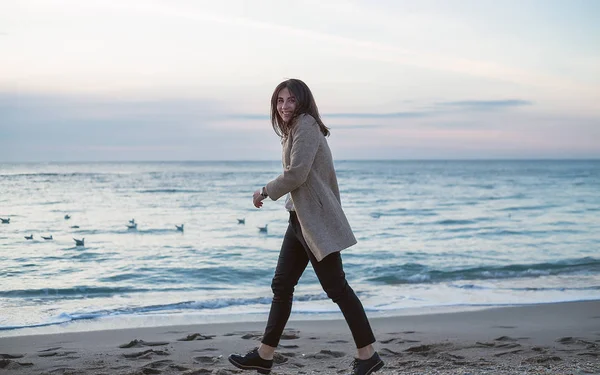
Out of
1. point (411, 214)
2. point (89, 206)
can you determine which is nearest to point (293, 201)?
point (411, 214)

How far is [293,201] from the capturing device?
379 centimetres

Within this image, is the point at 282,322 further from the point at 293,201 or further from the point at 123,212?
the point at 123,212

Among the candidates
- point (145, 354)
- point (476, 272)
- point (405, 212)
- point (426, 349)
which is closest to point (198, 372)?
point (145, 354)

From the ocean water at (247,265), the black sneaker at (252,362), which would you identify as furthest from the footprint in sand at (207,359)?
the ocean water at (247,265)

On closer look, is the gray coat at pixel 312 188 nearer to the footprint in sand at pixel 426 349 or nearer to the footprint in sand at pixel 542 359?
the footprint in sand at pixel 426 349

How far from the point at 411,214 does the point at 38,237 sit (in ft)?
44.7

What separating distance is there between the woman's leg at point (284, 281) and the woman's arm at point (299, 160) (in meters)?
0.38

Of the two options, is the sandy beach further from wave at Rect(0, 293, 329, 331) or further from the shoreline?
wave at Rect(0, 293, 329, 331)

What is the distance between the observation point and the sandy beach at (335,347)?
4.67m

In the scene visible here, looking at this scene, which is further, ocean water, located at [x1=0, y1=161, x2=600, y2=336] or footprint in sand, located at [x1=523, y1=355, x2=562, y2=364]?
ocean water, located at [x1=0, y1=161, x2=600, y2=336]

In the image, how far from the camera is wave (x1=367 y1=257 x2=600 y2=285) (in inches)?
438

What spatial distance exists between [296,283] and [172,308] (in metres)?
4.85

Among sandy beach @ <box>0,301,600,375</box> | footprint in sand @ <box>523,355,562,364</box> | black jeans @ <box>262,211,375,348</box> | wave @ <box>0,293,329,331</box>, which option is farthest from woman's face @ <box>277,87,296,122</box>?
wave @ <box>0,293,329,331</box>

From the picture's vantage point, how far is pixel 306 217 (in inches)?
148
